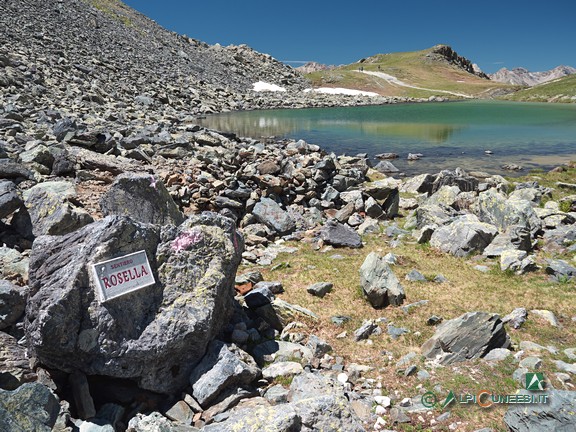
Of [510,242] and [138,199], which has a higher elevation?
[138,199]

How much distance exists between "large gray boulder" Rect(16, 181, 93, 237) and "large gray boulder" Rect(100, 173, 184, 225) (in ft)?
2.63

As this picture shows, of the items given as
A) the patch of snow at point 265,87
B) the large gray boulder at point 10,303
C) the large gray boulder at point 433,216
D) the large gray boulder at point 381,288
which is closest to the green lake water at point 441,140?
→ the large gray boulder at point 433,216

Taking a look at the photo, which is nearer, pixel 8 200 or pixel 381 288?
pixel 8 200

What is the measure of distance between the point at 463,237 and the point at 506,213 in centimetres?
365

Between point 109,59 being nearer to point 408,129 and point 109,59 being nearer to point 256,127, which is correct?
point 256,127

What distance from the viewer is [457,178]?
954 inches

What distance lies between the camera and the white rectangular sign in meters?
6.14

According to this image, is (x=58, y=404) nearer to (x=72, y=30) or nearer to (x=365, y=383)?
(x=365, y=383)
